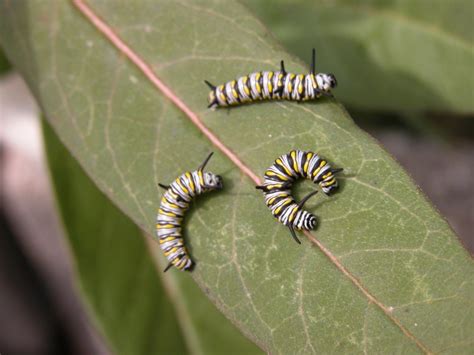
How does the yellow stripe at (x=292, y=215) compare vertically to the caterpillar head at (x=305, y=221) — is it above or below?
above

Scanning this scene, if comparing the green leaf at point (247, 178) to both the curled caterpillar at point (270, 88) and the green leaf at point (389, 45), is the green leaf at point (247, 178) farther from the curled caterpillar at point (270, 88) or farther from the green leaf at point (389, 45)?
the green leaf at point (389, 45)

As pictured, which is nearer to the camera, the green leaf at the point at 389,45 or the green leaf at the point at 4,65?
the green leaf at the point at 389,45

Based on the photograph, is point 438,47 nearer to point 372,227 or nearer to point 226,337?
point 372,227

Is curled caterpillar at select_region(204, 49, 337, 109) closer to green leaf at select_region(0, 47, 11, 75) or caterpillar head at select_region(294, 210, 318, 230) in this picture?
caterpillar head at select_region(294, 210, 318, 230)

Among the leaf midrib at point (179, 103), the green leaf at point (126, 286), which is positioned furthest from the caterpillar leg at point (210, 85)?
the green leaf at point (126, 286)

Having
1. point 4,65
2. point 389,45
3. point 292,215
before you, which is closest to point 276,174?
point 292,215

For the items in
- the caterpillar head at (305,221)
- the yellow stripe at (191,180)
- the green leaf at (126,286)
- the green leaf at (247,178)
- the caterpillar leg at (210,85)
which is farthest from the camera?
the green leaf at (126,286)

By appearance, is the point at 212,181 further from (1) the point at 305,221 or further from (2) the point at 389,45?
(2) the point at 389,45

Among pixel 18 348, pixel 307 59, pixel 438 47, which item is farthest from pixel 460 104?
pixel 18 348
